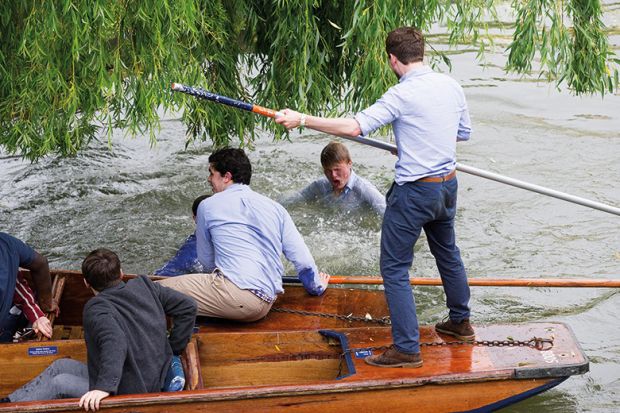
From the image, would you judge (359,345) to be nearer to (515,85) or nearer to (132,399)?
(132,399)

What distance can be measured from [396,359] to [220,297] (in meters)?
1.37

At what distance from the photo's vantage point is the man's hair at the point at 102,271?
570cm

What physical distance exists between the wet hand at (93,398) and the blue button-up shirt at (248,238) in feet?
5.23

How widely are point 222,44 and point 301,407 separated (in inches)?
141

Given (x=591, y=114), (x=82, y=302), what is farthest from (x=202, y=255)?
(x=591, y=114)

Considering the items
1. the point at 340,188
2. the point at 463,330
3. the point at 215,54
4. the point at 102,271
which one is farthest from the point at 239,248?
Result: the point at 340,188

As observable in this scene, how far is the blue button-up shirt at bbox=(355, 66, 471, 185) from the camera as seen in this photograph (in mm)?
5789

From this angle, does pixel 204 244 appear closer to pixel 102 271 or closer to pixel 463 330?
pixel 102 271

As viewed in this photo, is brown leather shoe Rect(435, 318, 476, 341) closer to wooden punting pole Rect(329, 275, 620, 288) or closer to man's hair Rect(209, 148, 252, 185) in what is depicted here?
wooden punting pole Rect(329, 275, 620, 288)

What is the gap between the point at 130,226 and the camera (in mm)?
10961

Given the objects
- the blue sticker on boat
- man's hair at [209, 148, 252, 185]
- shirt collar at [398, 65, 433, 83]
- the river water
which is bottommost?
the river water

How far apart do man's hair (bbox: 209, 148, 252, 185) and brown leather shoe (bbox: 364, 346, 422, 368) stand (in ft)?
5.36

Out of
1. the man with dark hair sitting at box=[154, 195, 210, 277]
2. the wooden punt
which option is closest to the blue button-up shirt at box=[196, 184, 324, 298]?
the wooden punt

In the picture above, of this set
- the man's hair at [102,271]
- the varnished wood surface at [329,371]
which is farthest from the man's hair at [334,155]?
the man's hair at [102,271]
